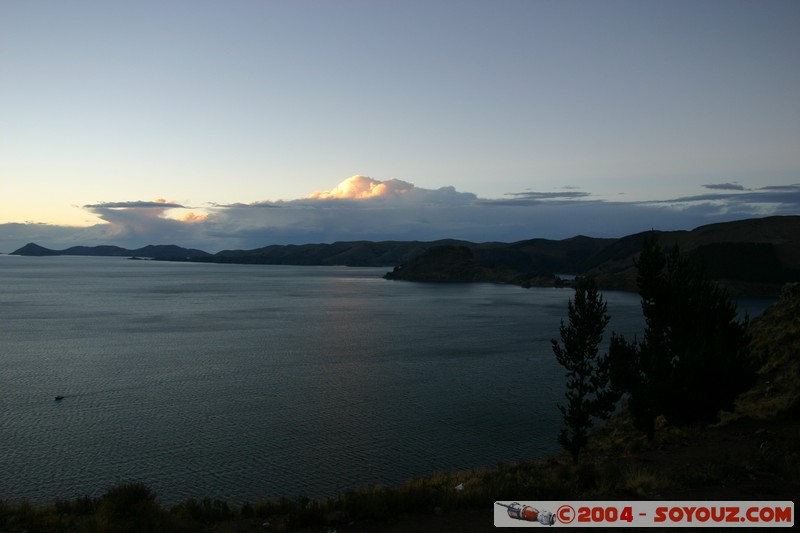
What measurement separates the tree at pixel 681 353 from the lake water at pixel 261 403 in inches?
363

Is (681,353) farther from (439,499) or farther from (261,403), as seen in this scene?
(261,403)

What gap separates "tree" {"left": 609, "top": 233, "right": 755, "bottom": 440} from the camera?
22.3 metres

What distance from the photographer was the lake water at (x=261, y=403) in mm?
28297

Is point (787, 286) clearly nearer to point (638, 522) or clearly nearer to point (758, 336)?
point (758, 336)

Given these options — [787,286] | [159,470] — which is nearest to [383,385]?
[159,470]

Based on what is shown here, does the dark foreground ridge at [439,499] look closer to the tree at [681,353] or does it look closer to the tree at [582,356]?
the tree at [681,353]

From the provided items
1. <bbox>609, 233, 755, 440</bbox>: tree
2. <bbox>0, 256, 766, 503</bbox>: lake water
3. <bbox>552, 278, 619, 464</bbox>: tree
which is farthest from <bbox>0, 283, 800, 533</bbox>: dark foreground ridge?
<bbox>0, 256, 766, 503</bbox>: lake water

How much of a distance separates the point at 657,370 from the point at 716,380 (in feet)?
7.37

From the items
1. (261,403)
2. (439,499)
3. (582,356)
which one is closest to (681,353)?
(582,356)

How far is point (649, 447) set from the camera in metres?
23.2

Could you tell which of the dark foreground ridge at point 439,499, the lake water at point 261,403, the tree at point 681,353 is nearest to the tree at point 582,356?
the tree at point 681,353

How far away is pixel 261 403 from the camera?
138 feet

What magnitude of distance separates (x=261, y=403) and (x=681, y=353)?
30353mm

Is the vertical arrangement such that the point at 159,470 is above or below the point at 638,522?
below
